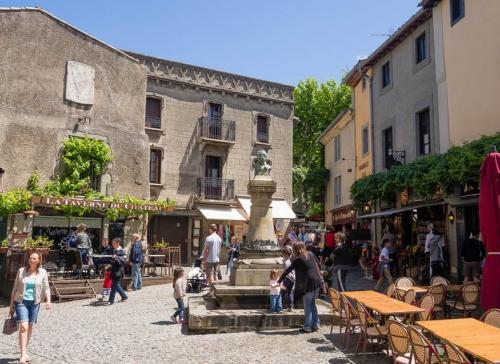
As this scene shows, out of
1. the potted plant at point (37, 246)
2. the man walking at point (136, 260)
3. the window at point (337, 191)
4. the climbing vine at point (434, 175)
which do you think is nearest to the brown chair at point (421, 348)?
the climbing vine at point (434, 175)

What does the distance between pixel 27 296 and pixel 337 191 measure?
23618 millimetres

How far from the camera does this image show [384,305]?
272 inches

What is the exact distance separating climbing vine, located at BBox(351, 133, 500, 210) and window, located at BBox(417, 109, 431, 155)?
1.24 meters

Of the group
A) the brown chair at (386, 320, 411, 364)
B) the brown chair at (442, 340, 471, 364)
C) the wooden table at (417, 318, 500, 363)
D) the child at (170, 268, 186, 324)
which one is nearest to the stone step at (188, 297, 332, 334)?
the child at (170, 268, 186, 324)

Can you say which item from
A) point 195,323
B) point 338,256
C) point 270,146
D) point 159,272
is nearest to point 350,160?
point 270,146

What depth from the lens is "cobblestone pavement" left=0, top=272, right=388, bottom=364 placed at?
6.69 meters

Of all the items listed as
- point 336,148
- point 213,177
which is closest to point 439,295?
point 213,177

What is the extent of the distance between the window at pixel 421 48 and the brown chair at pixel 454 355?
14813 millimetres

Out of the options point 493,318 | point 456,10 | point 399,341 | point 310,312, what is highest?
point 456,10

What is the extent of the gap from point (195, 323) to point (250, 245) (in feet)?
7.69

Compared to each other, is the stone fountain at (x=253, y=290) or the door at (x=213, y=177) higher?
the door at (x=213, y=177)

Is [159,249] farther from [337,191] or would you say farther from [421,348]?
[337,191]

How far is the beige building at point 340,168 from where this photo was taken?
25.2m

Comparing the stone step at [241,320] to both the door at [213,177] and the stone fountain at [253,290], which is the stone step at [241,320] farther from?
the door at [213,177]
